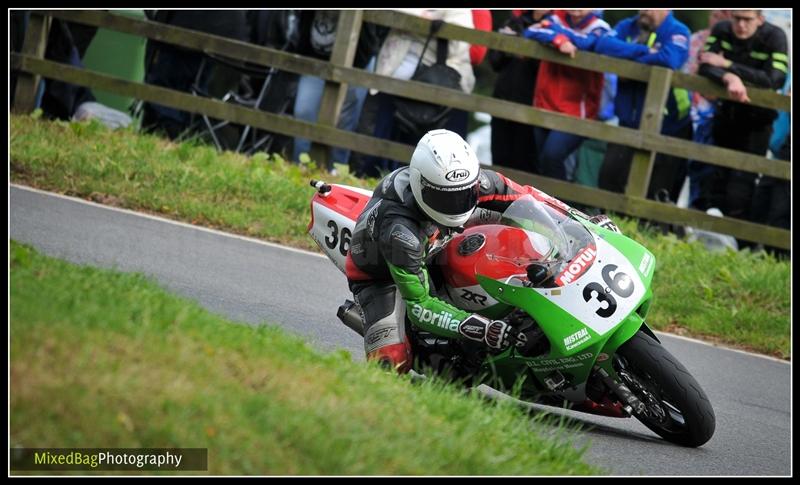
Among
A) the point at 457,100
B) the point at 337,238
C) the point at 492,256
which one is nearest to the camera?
the point at 492,256

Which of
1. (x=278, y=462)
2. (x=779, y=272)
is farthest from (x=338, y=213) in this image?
(x=779, y=272)

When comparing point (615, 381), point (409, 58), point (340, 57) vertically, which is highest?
point (409, 58)

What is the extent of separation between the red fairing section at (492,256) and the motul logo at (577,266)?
0.15 m

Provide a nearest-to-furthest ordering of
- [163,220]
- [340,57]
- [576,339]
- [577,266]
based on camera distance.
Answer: [576,339] < [577,266] < [163,220] < [340,57]

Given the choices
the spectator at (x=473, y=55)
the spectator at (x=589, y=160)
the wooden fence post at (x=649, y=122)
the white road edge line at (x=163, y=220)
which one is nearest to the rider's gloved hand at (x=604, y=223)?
the white road edge line at (x=163, y=220)

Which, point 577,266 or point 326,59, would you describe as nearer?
point 577,266

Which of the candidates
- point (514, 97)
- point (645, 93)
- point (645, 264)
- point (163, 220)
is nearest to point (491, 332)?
point (645, 264)

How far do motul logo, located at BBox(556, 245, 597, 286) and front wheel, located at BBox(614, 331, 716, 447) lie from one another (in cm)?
40

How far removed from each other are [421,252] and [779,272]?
5088 millimetres

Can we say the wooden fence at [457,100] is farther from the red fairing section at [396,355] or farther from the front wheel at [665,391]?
the front wheel at [665,391]

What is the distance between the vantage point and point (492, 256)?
238 inches

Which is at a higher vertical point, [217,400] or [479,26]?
[479,26]

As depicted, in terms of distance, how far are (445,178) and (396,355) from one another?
945mm

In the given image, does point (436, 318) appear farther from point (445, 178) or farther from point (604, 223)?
point (604, 223)
